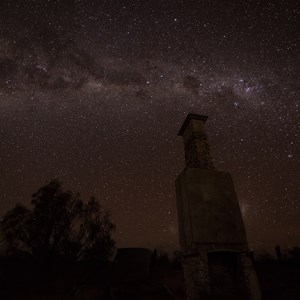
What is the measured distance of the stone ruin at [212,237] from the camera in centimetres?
959

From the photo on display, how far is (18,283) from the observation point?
1803 cm

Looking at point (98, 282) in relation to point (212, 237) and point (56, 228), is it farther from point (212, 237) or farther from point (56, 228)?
point (212, 237)

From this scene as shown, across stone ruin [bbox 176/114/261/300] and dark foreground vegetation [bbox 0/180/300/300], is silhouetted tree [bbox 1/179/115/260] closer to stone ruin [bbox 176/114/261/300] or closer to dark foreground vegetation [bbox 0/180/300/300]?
dark foreground vegetation [bbox 0/180/300/300]

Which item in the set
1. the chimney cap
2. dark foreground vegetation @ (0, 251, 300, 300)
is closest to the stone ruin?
the chimney cap

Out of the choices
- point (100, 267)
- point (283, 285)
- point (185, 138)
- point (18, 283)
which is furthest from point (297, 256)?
point (18, 283)

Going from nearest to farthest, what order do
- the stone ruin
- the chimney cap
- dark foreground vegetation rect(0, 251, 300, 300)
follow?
the stone ruin → the chimney cap → dark foreground vegetation rect(0, 251, 300, 300)

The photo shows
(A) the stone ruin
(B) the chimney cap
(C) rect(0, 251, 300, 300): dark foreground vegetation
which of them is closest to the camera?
(A) the stone ruin

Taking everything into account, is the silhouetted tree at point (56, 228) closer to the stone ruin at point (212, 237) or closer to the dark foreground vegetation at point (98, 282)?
the dark foreground vegetation at point (98, 282)

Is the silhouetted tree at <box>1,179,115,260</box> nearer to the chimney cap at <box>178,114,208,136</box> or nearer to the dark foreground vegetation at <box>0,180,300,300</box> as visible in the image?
the dark foreground vegetation at <box>0,180,300,300</box>

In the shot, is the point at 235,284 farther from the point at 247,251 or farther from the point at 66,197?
the point at 66,197

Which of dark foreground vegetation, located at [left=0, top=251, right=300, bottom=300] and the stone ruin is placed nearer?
the stone ruin

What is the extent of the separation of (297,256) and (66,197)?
764 inches

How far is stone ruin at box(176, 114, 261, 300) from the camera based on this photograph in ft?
31.4

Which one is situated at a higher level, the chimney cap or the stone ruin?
the chimney cap
